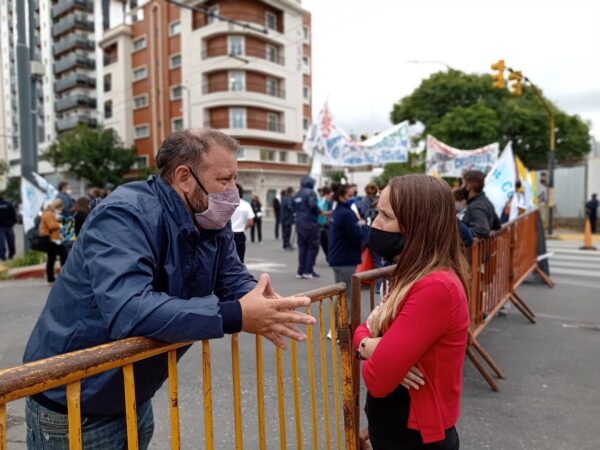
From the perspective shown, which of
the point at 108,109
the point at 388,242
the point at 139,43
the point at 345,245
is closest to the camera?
the point at 388,242

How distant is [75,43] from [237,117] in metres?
25.0

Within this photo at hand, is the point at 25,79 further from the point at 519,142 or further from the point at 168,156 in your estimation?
the point at 519,142

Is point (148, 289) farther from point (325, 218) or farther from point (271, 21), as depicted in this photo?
A: point (271, 21)

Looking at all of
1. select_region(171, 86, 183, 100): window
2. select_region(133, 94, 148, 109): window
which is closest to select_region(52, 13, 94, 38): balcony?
select_region(133, 94, 148, 109): window

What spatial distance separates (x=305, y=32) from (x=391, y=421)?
49.1 meters

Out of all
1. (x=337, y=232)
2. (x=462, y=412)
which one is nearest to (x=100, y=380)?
(x=462, y=412)

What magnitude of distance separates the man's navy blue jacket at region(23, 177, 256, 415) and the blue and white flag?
654cm

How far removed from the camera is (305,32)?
1847 inches

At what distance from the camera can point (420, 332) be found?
1691mm

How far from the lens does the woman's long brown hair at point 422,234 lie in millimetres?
1853

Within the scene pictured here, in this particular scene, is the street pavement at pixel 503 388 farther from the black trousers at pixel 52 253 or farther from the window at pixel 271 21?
the window at pixel 271 21

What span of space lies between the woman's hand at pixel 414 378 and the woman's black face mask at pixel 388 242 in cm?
53

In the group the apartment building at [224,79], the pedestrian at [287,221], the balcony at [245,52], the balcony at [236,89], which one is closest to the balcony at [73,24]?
the apartment building at [224,79]

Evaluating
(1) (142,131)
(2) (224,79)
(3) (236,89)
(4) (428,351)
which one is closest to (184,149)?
(4) (428,351)
